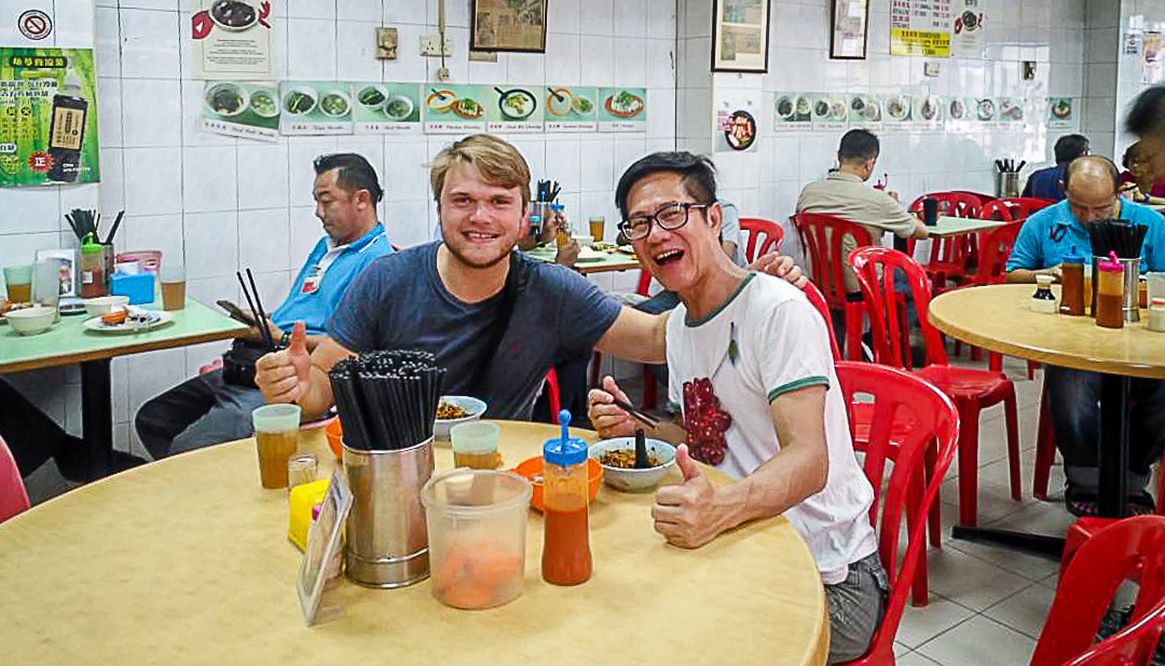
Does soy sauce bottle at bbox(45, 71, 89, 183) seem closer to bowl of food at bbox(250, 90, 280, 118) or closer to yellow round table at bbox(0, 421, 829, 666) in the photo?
bowl of food at bbox(250, 90, 280, 118)

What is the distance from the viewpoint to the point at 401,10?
5.12 meters

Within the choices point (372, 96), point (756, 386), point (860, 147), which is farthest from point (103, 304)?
point (860, 147)

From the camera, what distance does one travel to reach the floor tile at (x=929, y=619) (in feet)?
10.0

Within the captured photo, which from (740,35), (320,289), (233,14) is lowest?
(320,289)

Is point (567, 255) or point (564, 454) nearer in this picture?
point (564, 454)

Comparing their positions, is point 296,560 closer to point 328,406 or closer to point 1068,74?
point 328,406

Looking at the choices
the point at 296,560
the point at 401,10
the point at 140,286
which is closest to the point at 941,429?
the point at 296,560

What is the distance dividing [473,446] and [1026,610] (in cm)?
223

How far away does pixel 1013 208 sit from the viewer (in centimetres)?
729

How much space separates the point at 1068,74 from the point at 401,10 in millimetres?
6258

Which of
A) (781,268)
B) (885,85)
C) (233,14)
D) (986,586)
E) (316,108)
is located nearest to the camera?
(781,268)

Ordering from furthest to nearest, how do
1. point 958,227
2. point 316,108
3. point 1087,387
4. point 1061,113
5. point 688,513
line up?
point 1061,113
point 958,227
point 316,108
point 1087,387
point 688,513

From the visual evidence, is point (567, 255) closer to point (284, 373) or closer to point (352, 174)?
point (352, 174)

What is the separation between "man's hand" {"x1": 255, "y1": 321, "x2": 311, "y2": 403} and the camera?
215cm
